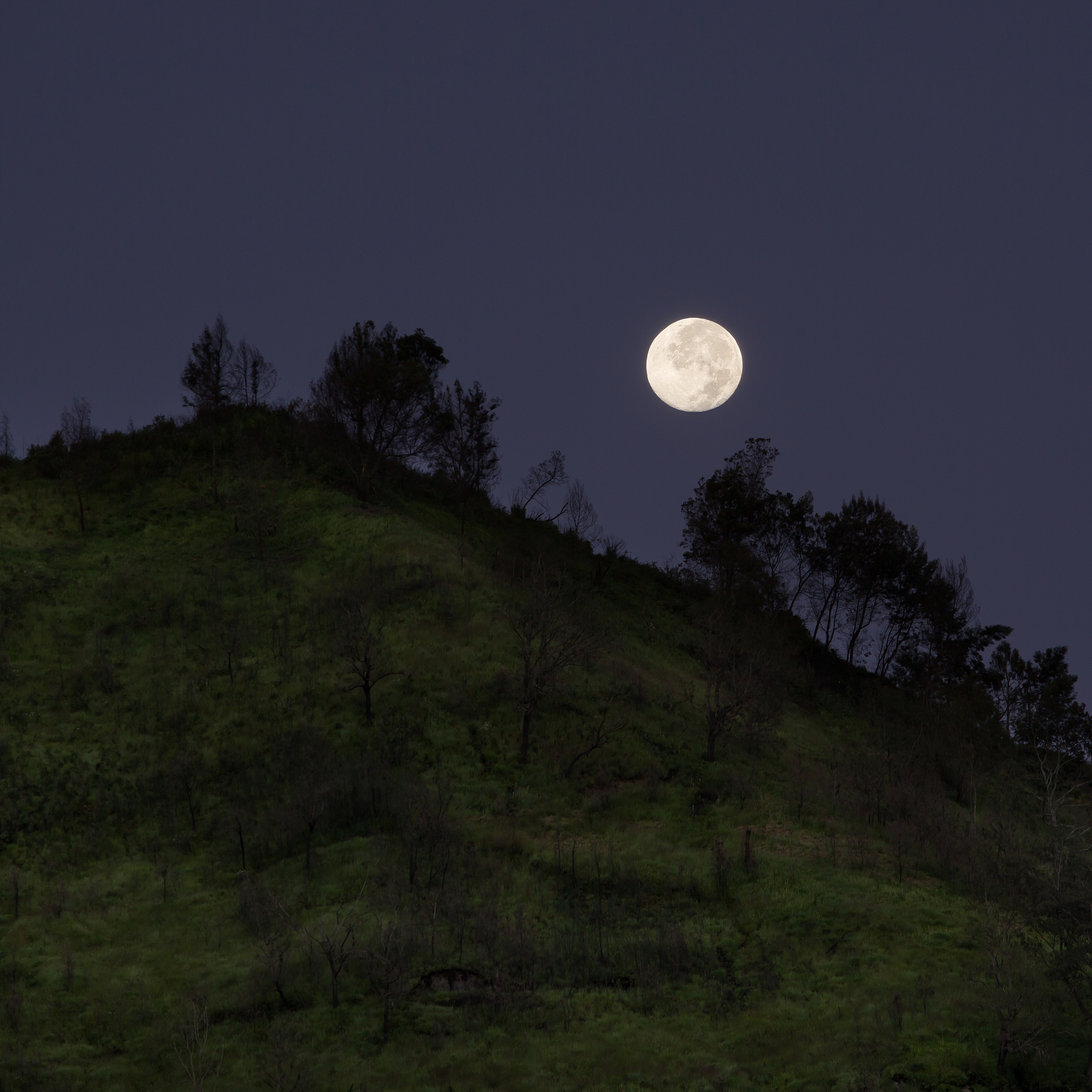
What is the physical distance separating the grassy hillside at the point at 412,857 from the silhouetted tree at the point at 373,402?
7.96 meters

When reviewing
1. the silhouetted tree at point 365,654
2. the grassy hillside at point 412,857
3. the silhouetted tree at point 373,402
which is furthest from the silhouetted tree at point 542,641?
the silhouetted tree at point 373,402

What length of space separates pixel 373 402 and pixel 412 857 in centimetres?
3649

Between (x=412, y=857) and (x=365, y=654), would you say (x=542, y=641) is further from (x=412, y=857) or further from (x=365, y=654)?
(x=412, y=857)

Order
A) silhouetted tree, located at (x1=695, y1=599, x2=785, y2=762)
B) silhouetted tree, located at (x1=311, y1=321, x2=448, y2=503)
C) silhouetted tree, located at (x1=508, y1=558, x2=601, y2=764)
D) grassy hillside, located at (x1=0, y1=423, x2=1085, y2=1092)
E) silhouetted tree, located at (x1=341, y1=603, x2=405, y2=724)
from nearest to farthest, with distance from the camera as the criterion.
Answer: grassy hillside, located at (x1=0, y1=423, x2=1085, y2=1092)
silhouetted tree, located at (x1=508, y1=558, x2=601, y2=764)
silhouetted tree, located at (x1=341, y1=603, x2=405, y2=724)
silhouetted tree, located at (x1=695, y1=599, x2=785, y2=762)
silhouetted tree, located at (x1=311, y1=321, x2=448, y2=503)

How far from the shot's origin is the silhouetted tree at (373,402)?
56.5m

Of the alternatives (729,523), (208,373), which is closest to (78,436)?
(208,373)

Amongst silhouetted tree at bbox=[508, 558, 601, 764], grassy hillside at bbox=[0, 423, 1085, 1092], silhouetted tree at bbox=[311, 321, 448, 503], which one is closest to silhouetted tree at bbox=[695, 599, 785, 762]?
grassy hillside at bbox=[0, 423, 1085, 1092]

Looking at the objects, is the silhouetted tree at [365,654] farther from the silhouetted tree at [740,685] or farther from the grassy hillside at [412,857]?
the silhouetted tree at [740,685]

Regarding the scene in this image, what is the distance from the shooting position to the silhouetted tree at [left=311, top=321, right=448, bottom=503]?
2223 inches

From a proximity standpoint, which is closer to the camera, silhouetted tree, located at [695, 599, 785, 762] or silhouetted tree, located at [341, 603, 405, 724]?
silhouetted tree, located at [341, 603, 405, 724]

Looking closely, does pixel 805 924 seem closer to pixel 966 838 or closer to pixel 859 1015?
pixel 859 1015

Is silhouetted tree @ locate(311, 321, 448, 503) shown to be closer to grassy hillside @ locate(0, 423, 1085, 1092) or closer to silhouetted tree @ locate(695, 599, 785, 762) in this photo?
grassy hillside @ locate(0, 423, 1085, 1092)

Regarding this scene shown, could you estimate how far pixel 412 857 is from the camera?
2552cm

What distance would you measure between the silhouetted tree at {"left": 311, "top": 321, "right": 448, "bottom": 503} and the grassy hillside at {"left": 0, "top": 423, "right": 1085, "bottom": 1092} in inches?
313
